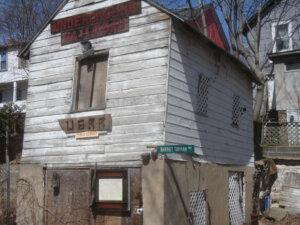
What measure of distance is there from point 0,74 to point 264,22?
66.2 ft

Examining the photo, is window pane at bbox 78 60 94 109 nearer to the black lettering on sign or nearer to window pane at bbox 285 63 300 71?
the black lettering on sign

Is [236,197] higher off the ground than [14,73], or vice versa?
[14,73]

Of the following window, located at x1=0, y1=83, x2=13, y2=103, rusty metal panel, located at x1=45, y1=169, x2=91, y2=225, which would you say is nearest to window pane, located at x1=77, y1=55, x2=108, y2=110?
rusty metal panel, located at x1=45, y1=169, x2=91, y2=225

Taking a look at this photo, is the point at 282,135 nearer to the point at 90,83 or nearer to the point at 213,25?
the point at 213,25

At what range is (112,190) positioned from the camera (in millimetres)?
7777

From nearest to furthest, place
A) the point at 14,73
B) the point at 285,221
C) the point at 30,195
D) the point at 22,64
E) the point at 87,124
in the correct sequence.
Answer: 1. the point at 87,124
2. the point at 30,195
3. the point at 285,221
4. the point at 22,64
5. the point at 14,73

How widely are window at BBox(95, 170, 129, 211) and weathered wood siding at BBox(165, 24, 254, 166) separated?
4.42 feet

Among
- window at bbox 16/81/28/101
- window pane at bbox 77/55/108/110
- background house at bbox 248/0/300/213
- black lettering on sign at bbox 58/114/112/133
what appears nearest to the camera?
black lettering on sign at bbox 58/114/112/133

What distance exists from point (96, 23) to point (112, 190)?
4.11 metres

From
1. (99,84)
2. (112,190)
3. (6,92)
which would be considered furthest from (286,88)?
(6,92)

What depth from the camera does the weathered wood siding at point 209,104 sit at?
7852 mm

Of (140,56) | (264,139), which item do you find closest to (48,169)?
(140,56)

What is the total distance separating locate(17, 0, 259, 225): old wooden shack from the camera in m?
7.55

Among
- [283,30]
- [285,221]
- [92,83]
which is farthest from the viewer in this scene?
[283,30]
